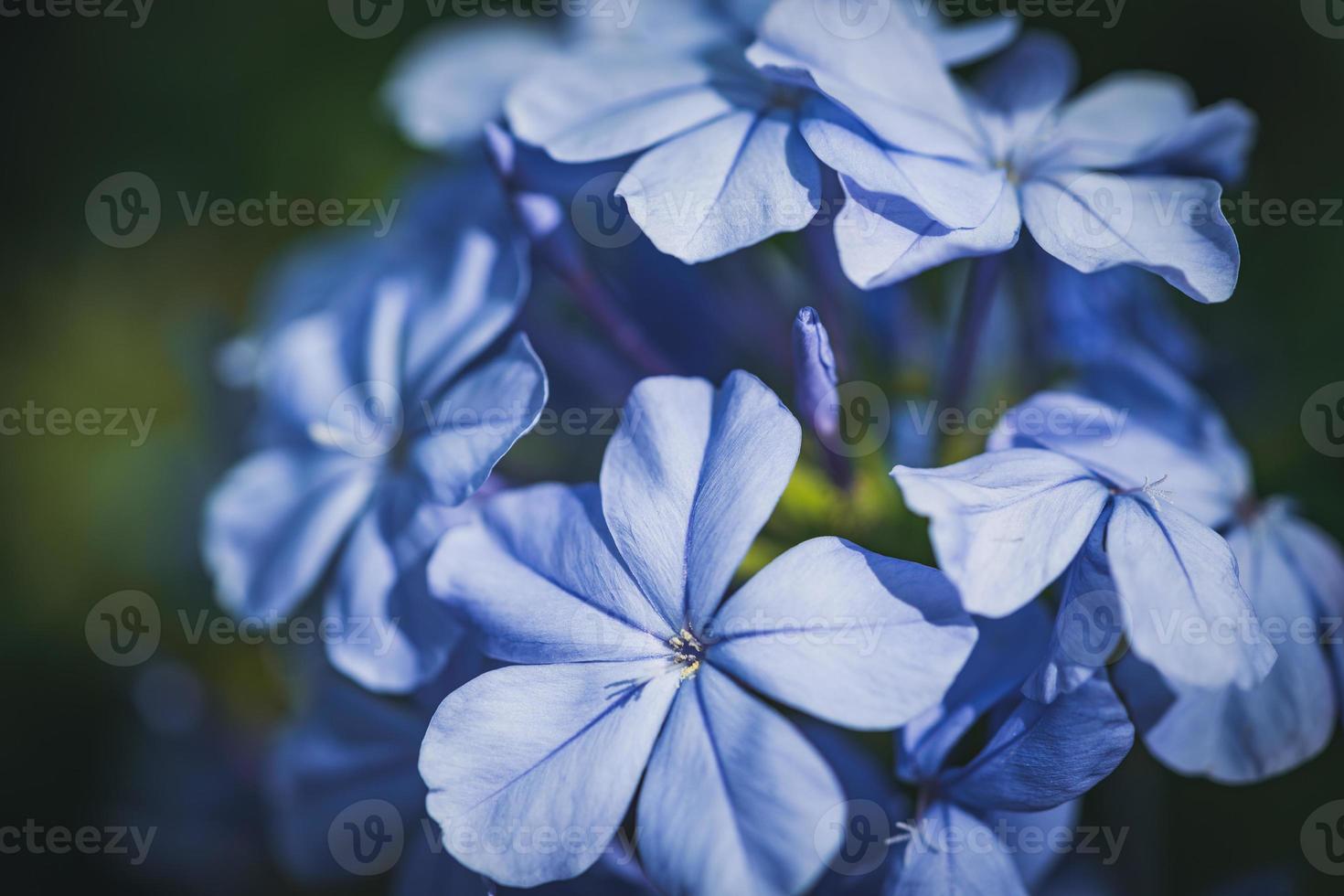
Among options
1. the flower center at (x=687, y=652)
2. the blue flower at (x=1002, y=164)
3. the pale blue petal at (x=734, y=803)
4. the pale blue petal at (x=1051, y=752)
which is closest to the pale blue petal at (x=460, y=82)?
the blue flower at (x=1002, y=164)

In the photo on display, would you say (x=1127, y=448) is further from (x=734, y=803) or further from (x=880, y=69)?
(x=734, y=803)

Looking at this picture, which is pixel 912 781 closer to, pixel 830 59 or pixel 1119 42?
pixel 830 59

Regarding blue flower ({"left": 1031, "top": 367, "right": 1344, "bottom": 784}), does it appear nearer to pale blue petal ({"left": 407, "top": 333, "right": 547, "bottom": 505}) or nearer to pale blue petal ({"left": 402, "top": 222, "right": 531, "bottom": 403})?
pale blue petal ({"left": 407, "top": 333, "right": 547, "bottom": 505})

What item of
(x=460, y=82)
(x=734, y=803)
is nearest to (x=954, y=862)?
(x=734, y=803)

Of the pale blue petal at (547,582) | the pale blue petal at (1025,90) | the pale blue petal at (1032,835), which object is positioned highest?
the pale blue petal at (1025,90)

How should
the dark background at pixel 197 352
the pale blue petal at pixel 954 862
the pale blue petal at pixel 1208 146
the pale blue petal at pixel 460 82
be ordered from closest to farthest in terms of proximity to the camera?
the pale blue petal at pixel 954 862, the pale blue petal at pixel 1208 146, the pale blue petal at pixel 460 82, the dark background at pixel 197 352

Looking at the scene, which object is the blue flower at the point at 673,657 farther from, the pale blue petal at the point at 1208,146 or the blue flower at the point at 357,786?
the pale blue petal at the point at 1208,146

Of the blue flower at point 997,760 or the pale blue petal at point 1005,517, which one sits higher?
the pale blue petal at point 1005,517

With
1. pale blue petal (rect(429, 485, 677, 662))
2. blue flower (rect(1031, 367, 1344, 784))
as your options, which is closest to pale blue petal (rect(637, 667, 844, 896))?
pale blue petal (rect(429, 485, 677, 662))
